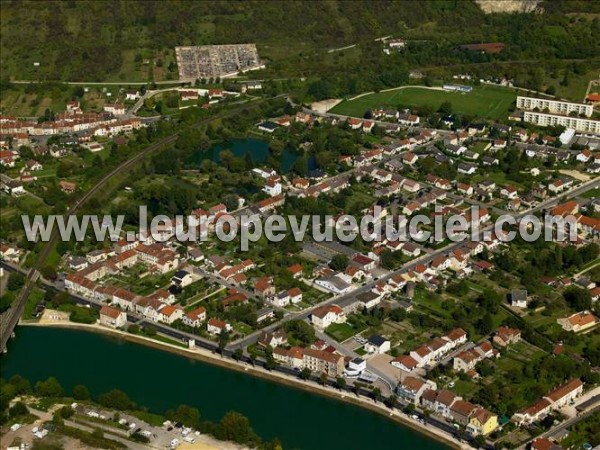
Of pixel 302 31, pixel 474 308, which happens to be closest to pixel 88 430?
pixel 474 308

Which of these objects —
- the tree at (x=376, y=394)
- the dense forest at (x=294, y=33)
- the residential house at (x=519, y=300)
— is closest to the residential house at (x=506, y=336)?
the residential house at (x=519, y=300)

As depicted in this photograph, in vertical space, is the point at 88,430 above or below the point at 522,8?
below

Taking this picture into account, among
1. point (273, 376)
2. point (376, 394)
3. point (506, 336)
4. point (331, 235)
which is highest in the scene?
point (331, 235)

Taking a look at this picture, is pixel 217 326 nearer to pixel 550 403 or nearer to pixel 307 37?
pixel 550 403

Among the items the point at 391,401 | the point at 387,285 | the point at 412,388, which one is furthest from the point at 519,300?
the point at 391,401

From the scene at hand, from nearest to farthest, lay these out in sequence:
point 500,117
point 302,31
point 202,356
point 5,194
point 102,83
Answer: point 202,356, point 5,194, point 500,117, point 102,83, point 302,31

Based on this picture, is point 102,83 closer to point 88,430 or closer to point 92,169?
point 92,169

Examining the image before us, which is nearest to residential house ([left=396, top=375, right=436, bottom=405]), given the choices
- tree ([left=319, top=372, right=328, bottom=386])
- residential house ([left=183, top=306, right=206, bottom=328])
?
tree ([left=319, top=372, right=328, bottom=386])
